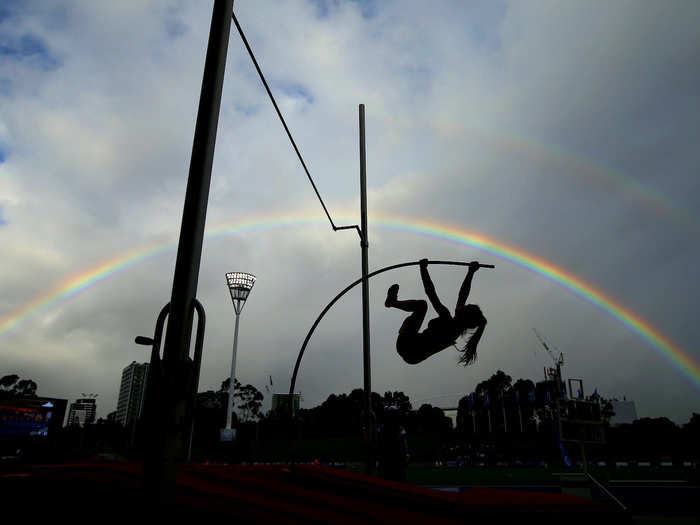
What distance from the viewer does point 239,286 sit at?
1916cm

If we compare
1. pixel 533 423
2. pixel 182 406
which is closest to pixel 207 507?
pixel 182 406

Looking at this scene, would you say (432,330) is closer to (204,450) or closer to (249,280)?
(249,280)

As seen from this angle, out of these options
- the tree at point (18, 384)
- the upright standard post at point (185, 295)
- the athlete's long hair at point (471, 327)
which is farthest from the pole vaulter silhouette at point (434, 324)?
the tree at point (18, 384)

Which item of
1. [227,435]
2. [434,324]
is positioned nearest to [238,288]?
[227,435]

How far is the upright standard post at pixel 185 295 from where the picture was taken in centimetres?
188

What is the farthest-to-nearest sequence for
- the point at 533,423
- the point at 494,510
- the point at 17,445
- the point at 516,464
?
the point at 533,423
the point at 516,464
the point at 17,445
the point at 494,510

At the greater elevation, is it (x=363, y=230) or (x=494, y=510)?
(x=363, y=230)

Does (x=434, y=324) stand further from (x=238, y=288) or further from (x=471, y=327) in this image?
(x=238, y=288)

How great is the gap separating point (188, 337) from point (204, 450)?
39.2 meters

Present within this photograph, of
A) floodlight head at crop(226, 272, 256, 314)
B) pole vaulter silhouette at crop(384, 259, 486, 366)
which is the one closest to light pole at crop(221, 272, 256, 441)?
floodlight head at crop(226, 272, 256, 314)

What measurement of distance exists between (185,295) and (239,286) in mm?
17465

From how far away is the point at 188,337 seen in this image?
2123mm

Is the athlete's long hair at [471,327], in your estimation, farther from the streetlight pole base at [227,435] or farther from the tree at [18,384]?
the tree at [18,384]

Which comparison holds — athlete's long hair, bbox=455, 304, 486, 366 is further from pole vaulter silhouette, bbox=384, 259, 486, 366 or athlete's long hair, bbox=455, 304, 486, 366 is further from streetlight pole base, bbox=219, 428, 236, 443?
streetlight pole base, bbox=219, 428, 236, 443
